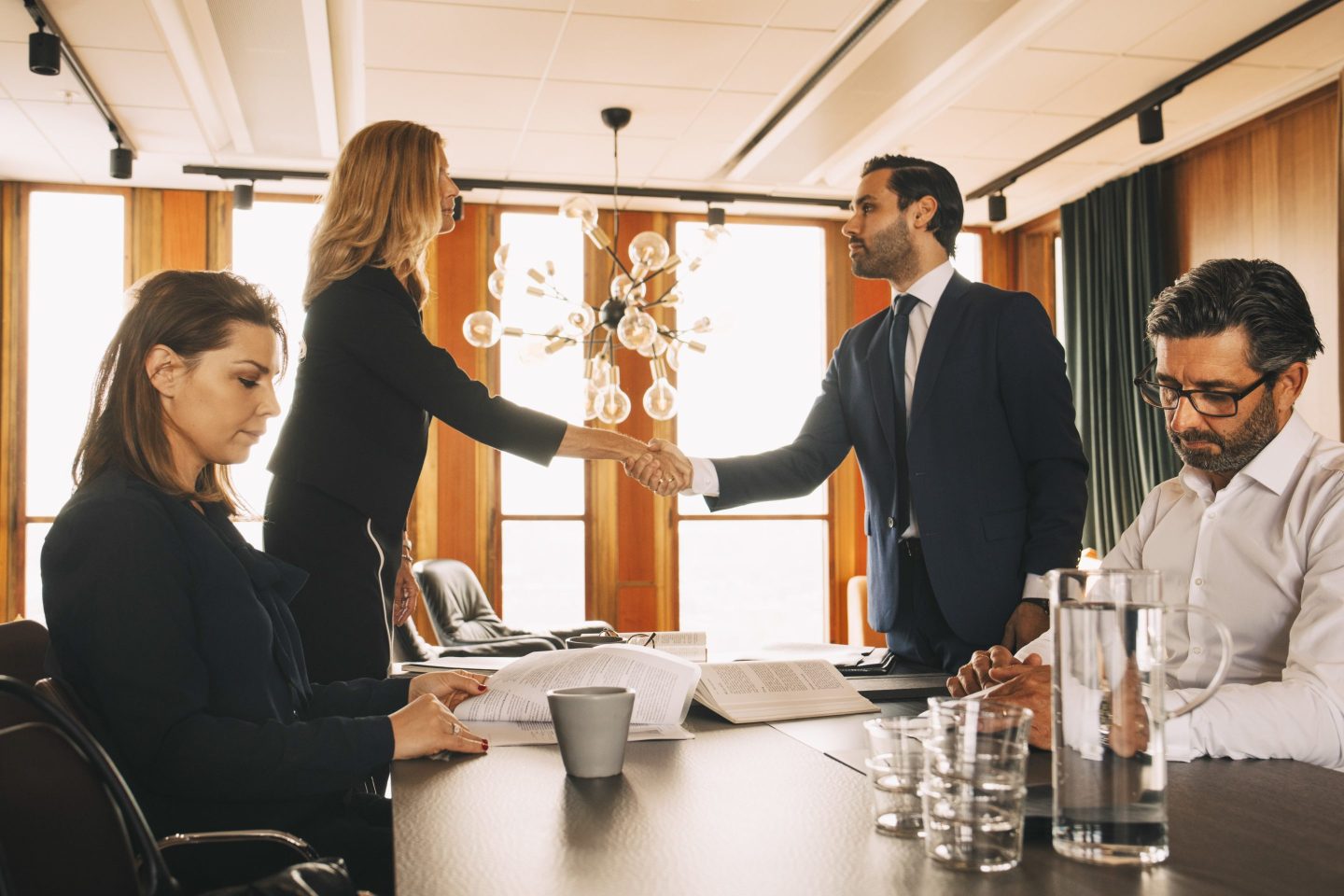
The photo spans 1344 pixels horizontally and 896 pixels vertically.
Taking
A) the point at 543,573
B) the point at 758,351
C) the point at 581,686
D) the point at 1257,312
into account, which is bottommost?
the point at 543,573

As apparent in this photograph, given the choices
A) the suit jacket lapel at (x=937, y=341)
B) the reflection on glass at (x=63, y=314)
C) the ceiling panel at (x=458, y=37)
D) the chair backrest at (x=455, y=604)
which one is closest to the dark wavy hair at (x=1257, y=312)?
the suit jacket lapel at (x=937, y=341)

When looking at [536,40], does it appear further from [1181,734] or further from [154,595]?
A: [1181,734]

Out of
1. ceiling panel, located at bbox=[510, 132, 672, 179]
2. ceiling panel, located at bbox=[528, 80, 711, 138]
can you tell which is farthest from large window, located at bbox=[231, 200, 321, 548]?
ceiling panel, located at bbox=[528, 80, 711, 138]

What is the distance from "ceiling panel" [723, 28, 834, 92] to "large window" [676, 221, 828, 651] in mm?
1892

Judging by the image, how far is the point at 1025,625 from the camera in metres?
2.07

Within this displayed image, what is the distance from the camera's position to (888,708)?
1492mm

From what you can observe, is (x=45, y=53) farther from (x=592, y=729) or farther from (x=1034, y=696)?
(x=1034, y=696)

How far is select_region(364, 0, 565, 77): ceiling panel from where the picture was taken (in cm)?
387

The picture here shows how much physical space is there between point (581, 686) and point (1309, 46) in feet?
13.5

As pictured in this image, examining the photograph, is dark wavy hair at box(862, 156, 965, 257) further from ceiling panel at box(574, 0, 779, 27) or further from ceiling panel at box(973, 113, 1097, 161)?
ceiling panel at box(973, 113, 1097, 161)

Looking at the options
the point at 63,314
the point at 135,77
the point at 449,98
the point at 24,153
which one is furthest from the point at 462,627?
the point at 24,153

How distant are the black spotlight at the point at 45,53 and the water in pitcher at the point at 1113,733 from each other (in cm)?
380

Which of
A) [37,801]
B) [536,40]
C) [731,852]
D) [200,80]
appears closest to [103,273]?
[200,80]

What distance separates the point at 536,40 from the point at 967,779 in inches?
149
